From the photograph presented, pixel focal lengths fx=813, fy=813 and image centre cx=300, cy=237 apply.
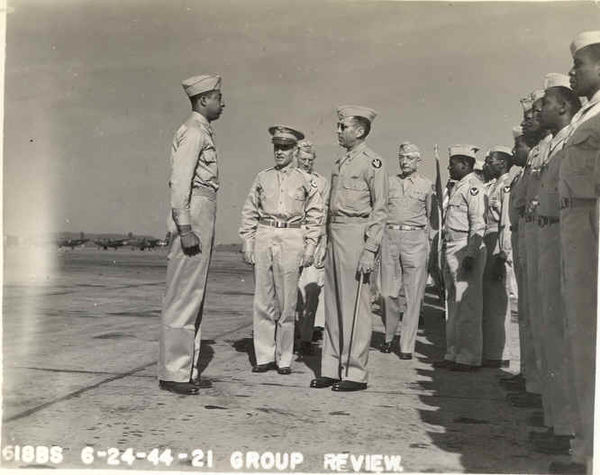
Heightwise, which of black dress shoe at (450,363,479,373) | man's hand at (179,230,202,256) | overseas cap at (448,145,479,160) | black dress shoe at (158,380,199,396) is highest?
overseas cap at (448,145,479,160)

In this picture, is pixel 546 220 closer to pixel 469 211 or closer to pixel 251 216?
pixel 469 211

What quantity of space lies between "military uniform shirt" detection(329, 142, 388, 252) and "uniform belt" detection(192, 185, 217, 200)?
80cm

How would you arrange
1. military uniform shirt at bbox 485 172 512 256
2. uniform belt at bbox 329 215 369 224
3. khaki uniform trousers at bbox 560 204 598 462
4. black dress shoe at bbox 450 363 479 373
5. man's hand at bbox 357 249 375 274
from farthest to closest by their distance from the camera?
military uniform shirt at bbox 485 172 512 256
black dress shoe at bbox 450 363 479 373
uniform belt at bbox 329 215 369 224
man's hand at bbox 357 249 375 274
khaki uniform trousers at bbox 560 204 598 462

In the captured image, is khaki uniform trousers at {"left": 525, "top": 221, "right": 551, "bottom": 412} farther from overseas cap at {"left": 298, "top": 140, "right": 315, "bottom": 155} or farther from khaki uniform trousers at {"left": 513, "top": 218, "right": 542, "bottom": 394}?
overseas cap at {"left": 298, "top": 140, "right": 315, "bottom": 155}

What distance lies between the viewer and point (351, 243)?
5.17 m

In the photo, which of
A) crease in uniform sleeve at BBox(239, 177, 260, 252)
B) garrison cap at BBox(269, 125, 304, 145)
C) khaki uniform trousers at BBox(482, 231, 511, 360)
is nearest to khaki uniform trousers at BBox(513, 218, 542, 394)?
khaki uniform trousers at BBox(482, 231, 511, 360)

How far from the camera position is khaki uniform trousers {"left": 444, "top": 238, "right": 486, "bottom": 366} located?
245 inches

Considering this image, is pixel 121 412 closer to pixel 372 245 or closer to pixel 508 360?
pixel 372 245

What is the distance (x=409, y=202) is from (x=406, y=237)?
1.01 ft

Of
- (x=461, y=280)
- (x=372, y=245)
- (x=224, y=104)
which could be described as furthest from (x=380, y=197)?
(x=461, y=280)

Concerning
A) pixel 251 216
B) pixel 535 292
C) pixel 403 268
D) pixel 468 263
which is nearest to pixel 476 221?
pixel 468 263

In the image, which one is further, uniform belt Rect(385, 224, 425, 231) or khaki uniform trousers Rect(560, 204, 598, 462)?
uniform belt Rect(385, 224, 425, 231)

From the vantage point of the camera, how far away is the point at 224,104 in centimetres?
513

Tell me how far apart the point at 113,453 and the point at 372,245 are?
2194mm
